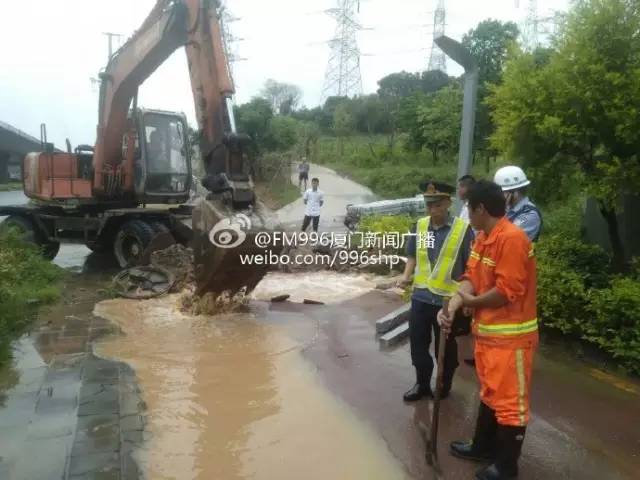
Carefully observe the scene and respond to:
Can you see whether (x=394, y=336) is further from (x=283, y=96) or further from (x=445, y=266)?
(x=283, y=96)

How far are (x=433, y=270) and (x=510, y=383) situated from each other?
129 centimetres

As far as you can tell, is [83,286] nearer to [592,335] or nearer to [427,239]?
[427,239]

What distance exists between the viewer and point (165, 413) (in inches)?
171

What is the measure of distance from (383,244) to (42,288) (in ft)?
18.7

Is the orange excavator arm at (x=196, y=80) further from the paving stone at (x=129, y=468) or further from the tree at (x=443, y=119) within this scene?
the tree at (x=443, y=119)

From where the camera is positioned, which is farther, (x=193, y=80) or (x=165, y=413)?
(x=193, y=80)

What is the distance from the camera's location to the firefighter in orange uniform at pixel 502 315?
9.96ft

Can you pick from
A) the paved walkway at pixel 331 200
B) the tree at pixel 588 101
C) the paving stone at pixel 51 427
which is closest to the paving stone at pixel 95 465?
the paving stone at pixel 51 427

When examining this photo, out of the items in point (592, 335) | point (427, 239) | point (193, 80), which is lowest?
point (592, 335)

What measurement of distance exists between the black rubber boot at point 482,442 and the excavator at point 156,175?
3.37 meters

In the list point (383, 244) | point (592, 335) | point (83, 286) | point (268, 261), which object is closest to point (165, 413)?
point (268, 261)

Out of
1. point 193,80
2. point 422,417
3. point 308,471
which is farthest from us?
point 193,80

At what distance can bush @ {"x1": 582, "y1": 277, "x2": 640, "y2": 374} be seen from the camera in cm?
466

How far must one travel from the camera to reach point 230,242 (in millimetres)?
6141
